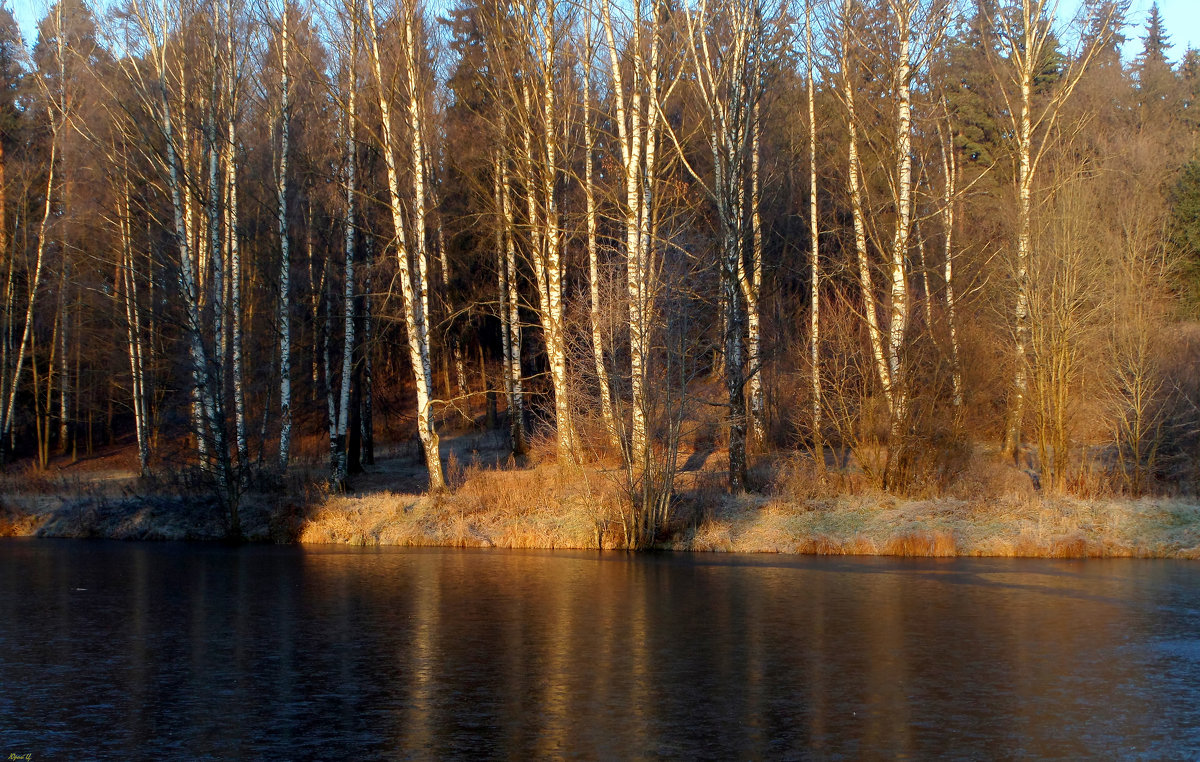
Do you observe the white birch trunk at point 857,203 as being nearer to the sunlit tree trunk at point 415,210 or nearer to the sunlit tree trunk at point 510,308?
the sunlit tree trunk at point 510,308

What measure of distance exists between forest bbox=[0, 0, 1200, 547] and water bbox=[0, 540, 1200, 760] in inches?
206

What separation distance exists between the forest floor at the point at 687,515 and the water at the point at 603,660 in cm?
167

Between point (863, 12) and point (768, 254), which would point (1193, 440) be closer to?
point (863, 12)

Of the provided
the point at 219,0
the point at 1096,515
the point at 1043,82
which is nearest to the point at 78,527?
the point at 219,0

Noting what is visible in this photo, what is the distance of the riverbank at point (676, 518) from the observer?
19.8m

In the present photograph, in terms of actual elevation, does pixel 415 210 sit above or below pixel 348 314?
above

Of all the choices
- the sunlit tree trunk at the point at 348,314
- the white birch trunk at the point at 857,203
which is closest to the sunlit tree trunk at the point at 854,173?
the white birch trunk at the point at 857,203

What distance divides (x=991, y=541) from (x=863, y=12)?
13633 millimetres

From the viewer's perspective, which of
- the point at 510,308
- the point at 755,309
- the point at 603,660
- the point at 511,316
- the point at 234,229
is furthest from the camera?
the point at 510,308

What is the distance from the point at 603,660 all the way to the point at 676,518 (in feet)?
31.5

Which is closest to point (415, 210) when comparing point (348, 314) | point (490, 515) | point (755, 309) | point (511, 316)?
point (348, 314)

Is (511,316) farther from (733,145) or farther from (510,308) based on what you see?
(733,145)

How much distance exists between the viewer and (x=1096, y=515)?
20.1 meters

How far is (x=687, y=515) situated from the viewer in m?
20.8
